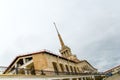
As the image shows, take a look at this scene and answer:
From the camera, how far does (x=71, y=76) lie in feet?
107

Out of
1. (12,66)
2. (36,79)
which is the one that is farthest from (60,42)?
(36,79)

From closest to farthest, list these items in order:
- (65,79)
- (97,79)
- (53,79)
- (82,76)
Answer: (53,79), (65,79), (82,76), (97,79)

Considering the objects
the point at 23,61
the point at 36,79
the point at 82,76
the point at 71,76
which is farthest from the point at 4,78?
the point at 82,76

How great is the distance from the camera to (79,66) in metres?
50.7

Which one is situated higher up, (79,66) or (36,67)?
(79,66)

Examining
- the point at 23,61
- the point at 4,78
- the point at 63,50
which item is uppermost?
the point at 63,50

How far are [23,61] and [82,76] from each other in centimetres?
1412

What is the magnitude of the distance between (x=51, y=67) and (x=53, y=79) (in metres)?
5.34

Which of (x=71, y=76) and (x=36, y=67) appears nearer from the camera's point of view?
(x=36, y=67)

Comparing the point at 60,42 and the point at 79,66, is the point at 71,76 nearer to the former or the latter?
the point at 79,66

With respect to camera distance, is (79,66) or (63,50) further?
(63,50)

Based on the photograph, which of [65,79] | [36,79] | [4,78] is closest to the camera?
[4,78]

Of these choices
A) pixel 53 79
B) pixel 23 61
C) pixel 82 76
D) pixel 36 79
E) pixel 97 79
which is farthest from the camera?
pixel 97 79

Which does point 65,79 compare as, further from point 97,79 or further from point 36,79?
point 97,79
